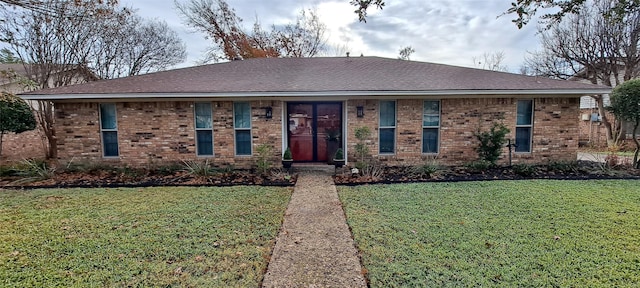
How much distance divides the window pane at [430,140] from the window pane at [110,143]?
352 inches

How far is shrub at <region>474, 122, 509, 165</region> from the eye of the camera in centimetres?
771

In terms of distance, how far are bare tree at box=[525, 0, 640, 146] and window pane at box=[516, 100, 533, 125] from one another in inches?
255

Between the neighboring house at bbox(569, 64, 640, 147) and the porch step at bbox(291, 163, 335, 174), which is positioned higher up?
the neighboring house at bbox(569, 64, 640, 147)

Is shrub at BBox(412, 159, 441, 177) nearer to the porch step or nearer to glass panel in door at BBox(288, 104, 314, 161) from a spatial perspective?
the porch step

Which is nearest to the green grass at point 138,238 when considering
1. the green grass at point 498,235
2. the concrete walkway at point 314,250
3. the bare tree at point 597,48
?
the concrete walkway at point 314,250

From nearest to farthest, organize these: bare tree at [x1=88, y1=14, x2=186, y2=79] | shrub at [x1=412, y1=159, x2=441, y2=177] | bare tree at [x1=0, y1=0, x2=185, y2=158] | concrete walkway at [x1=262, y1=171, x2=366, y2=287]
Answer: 1. concrete walkway at [x1=262, y1=171, x2=366, y2=287]
2. shrub at [x1=412, y1=159, x2=441, y2=177]
3. bare tree at [x1=0, y1=0, x2=185, y2=158]
4. bare tree at [x1=88, y1=14, x2=186, y2=79]

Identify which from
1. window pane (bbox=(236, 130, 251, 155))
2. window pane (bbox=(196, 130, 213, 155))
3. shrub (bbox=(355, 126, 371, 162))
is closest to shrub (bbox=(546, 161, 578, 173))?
shrub (bbox=(355, 126, 371, 162))

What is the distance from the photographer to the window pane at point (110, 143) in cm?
841

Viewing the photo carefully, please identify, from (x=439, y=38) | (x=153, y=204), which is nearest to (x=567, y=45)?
(x=439, y=38)

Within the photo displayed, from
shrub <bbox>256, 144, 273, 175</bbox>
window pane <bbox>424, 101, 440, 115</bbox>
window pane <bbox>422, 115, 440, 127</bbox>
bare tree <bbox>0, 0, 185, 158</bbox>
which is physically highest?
bare tree <bbox>0, 0, 185, 158</bbox>

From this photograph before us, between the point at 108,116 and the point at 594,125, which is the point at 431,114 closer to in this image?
the point at 108,116

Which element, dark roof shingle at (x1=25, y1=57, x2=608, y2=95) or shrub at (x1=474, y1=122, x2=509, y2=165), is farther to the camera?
dark roof shingle at (x1=25, y1=57, x2=608, y2=95)

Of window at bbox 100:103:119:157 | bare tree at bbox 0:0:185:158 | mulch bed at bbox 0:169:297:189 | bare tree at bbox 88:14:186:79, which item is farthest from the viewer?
bare tree at bbox 88:14:186:79

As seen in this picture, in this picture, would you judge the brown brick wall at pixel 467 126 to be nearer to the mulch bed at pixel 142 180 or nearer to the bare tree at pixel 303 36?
the mulch bed at pixel 142 180
